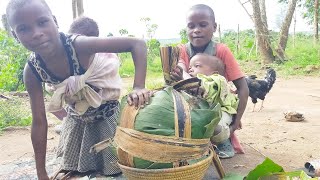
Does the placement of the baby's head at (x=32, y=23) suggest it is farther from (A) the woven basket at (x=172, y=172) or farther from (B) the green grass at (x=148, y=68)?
(B) the green grass at (x=148, y=68)

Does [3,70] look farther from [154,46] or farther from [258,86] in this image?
[154,46]

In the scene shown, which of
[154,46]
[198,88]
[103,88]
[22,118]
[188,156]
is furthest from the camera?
[154,46]

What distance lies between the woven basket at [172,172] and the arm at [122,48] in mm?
362

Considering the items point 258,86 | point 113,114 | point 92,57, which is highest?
point 92,57

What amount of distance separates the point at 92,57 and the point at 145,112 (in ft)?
2.67

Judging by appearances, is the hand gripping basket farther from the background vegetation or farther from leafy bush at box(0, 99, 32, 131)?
leafy bush at box(0, 99, 32, 131)

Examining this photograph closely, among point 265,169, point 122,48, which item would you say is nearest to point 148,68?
point 122,48

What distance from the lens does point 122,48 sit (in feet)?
6.03

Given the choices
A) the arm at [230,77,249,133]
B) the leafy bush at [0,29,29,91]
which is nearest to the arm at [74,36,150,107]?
the arm at [230,77,249,133]

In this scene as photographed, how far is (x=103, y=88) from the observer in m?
2.18

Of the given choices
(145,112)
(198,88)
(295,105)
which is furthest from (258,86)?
(145,112)

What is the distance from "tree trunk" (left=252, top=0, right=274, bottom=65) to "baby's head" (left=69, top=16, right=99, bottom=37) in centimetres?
749

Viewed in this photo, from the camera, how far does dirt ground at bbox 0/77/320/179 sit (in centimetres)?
251

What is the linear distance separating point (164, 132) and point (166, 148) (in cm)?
6
